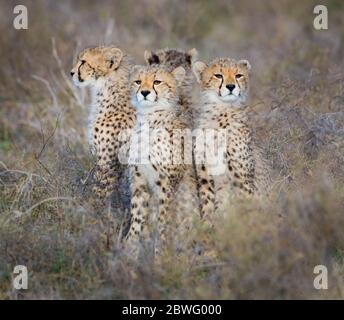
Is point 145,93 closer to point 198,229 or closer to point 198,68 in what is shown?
point 198,68

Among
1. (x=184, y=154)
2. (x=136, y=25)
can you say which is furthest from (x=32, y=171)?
(x=136, y=25)

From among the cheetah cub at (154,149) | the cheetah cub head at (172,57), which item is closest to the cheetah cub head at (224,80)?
the cheetah cub at (154,149)

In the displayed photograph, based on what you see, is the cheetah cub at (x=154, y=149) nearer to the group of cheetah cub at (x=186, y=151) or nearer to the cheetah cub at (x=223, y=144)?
the group of cheetah cub at (x=186, y=151)

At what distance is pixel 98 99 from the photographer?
19.5 ft

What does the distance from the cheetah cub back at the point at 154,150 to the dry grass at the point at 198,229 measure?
0.66ft

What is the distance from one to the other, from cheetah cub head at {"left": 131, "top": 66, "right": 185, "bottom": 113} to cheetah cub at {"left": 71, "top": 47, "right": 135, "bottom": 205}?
0.40m

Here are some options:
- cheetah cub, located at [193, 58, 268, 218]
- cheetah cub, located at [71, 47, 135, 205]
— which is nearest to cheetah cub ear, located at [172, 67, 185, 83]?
cheetah cub, located at [193, 58, 268, 218]

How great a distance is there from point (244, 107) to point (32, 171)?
1373mm

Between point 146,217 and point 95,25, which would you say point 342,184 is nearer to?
point 146,217

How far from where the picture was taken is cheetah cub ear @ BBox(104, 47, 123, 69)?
5.84 m

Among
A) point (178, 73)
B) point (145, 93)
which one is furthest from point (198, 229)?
point (178, 73)

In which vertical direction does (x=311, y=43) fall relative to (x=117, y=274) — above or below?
above

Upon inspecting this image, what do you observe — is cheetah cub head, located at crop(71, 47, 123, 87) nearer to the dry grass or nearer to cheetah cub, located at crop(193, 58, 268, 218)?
the dry grass

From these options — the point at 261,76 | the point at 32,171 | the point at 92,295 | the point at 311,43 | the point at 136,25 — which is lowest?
the point at 92,295
